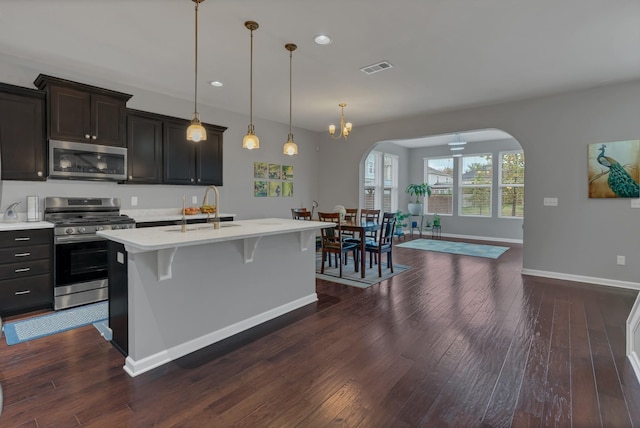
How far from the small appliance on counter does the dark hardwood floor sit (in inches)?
61.1

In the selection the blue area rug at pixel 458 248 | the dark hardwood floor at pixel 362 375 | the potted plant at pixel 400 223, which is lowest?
the dark hardwood floor at pixel 362 375

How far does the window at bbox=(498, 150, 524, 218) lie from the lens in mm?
8648

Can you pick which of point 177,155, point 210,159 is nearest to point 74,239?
point 177,155

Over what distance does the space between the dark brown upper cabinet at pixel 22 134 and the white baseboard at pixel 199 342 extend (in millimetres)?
2654

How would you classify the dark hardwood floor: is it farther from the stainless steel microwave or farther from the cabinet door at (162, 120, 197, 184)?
the cabinet door at (162, 120, 197, 184)

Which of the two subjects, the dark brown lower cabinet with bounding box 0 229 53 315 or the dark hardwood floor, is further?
the dark brown lower cabinet with bounding box 0 229 53 315

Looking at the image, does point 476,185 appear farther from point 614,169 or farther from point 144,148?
point 144,148

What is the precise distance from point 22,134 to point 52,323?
80.3 inches

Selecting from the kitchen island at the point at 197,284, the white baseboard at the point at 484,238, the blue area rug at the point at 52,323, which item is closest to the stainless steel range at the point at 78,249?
the blue area rug at the point at 52,323

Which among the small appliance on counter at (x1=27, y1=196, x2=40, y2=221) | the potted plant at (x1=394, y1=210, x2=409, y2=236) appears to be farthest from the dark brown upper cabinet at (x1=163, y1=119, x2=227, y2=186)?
the potted plant at (x1=394, y1=210, x2=409, y2=236)

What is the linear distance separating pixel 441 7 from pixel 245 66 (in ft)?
7.36

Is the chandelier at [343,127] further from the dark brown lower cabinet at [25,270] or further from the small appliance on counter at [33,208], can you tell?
the small appliance on counter at [33,208]

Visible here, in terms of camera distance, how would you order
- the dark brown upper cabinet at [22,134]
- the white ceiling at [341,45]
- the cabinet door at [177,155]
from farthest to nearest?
the cabinet door at [177,155] → the dark brown upper cabinet at [22,134] → the white ceiling at [341,45]

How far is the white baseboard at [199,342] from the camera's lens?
2319 millimetres
